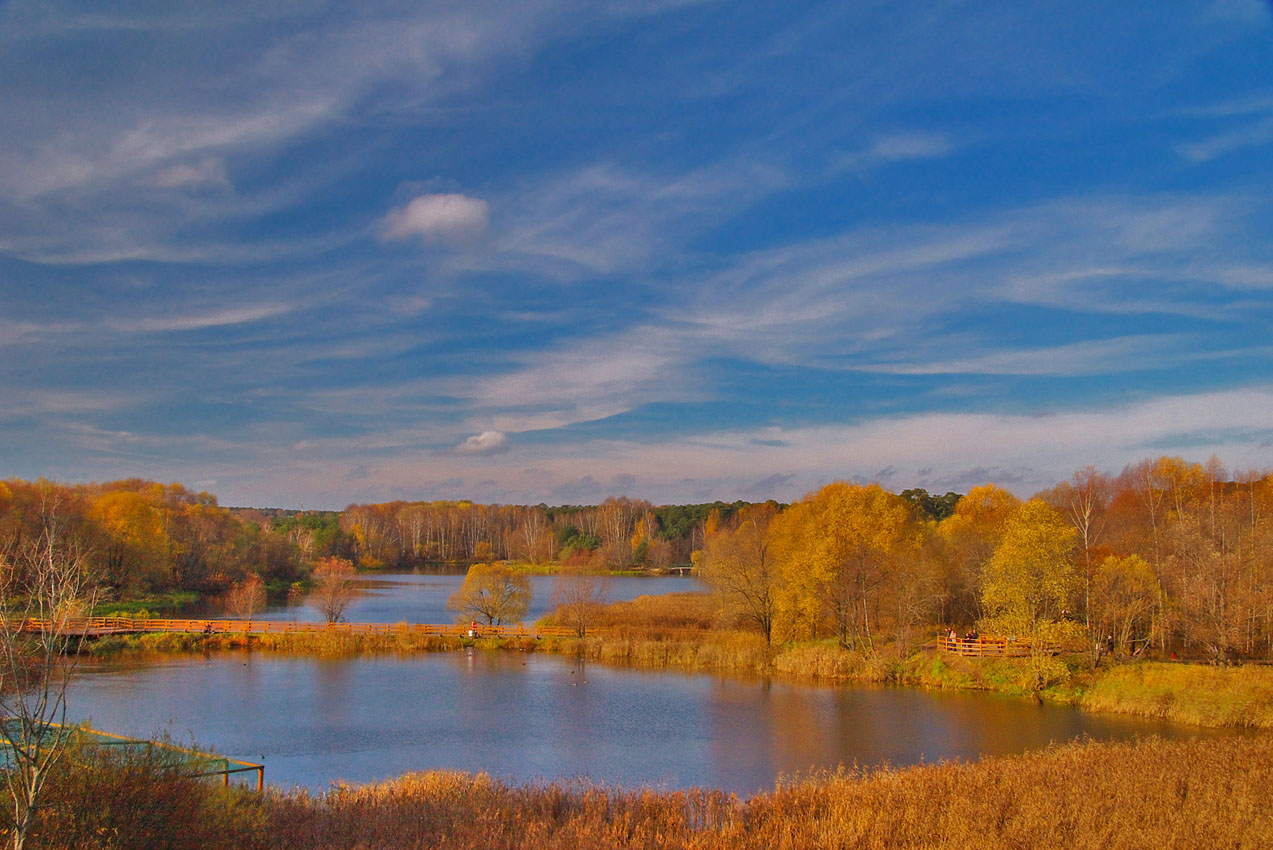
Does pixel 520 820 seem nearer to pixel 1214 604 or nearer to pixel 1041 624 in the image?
pixel 1041 624

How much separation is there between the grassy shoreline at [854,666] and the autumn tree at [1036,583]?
1.47 meters

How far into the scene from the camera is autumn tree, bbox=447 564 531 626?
2020 inches

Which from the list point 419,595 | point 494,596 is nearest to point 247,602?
point 494,596

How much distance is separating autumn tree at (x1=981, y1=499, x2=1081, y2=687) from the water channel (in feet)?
10.8

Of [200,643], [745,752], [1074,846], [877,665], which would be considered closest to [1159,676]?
[877,665]

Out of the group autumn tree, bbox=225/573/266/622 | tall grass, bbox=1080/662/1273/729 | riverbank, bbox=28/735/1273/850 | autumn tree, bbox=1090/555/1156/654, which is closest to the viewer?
riverbank, bbox=28/735/1273/850

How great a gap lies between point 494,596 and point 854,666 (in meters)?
22.9

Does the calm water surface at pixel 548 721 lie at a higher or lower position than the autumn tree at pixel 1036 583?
lower

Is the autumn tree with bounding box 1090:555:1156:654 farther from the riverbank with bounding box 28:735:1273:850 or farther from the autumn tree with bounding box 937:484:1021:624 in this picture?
the riverbank with bounding box 28:735:1273:850

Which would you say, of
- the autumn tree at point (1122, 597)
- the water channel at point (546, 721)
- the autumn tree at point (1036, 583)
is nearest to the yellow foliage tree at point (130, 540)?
the water channel at point (546, 721)

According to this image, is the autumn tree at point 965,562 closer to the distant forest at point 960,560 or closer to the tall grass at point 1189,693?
the distant forest at point 960,560

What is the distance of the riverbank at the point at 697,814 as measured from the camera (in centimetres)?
955

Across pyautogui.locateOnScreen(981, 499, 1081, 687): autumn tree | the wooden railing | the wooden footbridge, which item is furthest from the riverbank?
the wooden footbridge

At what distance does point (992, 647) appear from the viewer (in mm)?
37531
